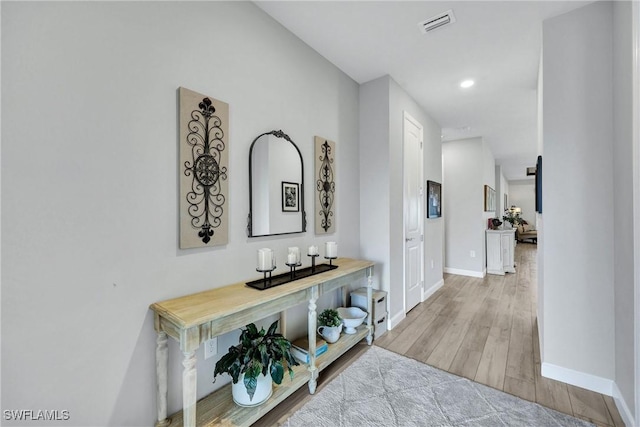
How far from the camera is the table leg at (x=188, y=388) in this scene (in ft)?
3.71

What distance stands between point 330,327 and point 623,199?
6.59 ft

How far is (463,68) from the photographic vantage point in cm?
256

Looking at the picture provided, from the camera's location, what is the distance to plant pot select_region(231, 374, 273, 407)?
1403 mm

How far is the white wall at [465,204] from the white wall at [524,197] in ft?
25.4

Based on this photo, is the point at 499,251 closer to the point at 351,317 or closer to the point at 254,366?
the point at 351,317

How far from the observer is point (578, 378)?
1782mm

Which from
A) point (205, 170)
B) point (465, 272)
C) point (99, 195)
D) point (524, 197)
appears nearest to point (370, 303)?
point (205, 170)

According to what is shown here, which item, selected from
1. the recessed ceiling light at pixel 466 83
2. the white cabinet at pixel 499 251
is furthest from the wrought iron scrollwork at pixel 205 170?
the white cabinet at pixel 499 251

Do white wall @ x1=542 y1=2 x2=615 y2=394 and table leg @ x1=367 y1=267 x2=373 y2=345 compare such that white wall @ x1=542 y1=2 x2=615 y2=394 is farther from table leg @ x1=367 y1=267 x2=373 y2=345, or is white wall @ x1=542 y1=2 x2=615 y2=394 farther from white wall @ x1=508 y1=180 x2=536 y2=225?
white wall @ x1=508 y1=180 x2=536 y2=225

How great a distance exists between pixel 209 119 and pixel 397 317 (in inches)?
102


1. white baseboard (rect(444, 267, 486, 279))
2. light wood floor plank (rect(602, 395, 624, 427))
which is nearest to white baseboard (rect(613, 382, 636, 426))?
light wood floor plank (rect(602, 395, 624, 427))

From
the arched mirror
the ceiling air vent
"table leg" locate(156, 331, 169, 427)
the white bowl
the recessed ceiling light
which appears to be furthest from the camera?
the recessed ceiling light

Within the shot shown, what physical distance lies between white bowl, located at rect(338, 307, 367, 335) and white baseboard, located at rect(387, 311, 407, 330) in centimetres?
50

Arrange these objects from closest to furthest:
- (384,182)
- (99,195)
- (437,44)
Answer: (99,195)
(437,44)
(384,182)
